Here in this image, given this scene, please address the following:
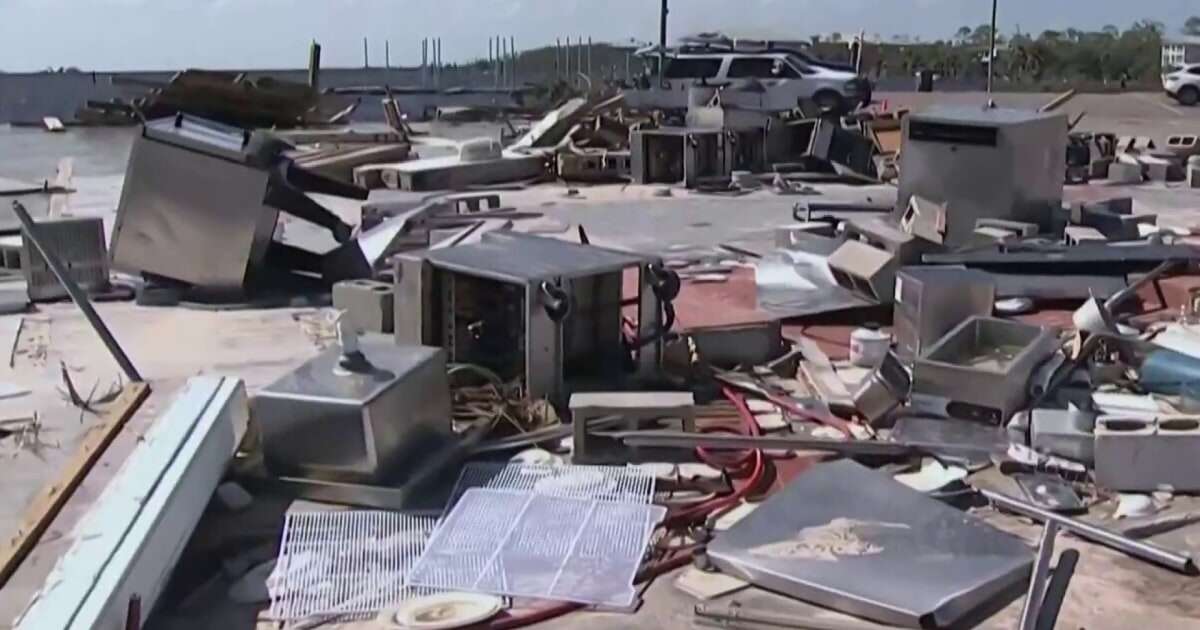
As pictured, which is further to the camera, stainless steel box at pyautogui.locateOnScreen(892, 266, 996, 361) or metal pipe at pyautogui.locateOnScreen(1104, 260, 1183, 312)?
metal pipe at pyautogui.locateOnScreen(1104, 260, 1183, 312)

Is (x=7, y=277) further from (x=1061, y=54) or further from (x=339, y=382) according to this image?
(x=1061, y=54)

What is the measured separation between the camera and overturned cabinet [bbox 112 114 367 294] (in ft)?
23.8

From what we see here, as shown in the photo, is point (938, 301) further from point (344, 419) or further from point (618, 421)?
point (344, 419)

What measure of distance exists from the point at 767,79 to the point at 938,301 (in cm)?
1629

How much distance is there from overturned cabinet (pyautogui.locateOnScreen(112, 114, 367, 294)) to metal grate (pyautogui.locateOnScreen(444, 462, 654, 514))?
316 centimetres

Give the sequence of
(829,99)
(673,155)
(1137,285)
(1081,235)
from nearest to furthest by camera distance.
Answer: (1137,285) < (1081,235) < (673,155) < (829,99)

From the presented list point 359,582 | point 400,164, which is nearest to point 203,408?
point 359,582

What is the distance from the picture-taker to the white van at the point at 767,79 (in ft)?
69.4

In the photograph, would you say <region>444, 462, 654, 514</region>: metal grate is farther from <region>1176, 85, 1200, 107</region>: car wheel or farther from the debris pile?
<region>1176, 85, 1200, 107</region>: car wheel

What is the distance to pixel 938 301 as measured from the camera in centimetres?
580

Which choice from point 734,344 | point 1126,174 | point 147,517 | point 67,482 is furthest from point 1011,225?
point 1126,174

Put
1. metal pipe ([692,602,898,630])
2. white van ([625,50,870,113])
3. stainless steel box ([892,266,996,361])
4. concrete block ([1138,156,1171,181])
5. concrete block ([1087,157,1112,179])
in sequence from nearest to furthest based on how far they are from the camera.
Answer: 1. metal pipe ([692,602,898,630])
2. stainless steel box ([892,266,996,361])
3. concrete block ([1138,156,1171,181])
4. concrete block ([1087,157,1112,179])
5. white van ([625,50,870,113])

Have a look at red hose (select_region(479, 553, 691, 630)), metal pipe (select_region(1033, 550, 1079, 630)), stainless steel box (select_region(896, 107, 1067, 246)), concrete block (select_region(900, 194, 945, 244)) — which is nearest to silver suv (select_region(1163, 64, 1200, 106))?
stainless steel box (select_region(896, 107, 1067, 246))

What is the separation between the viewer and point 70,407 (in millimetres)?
5449
